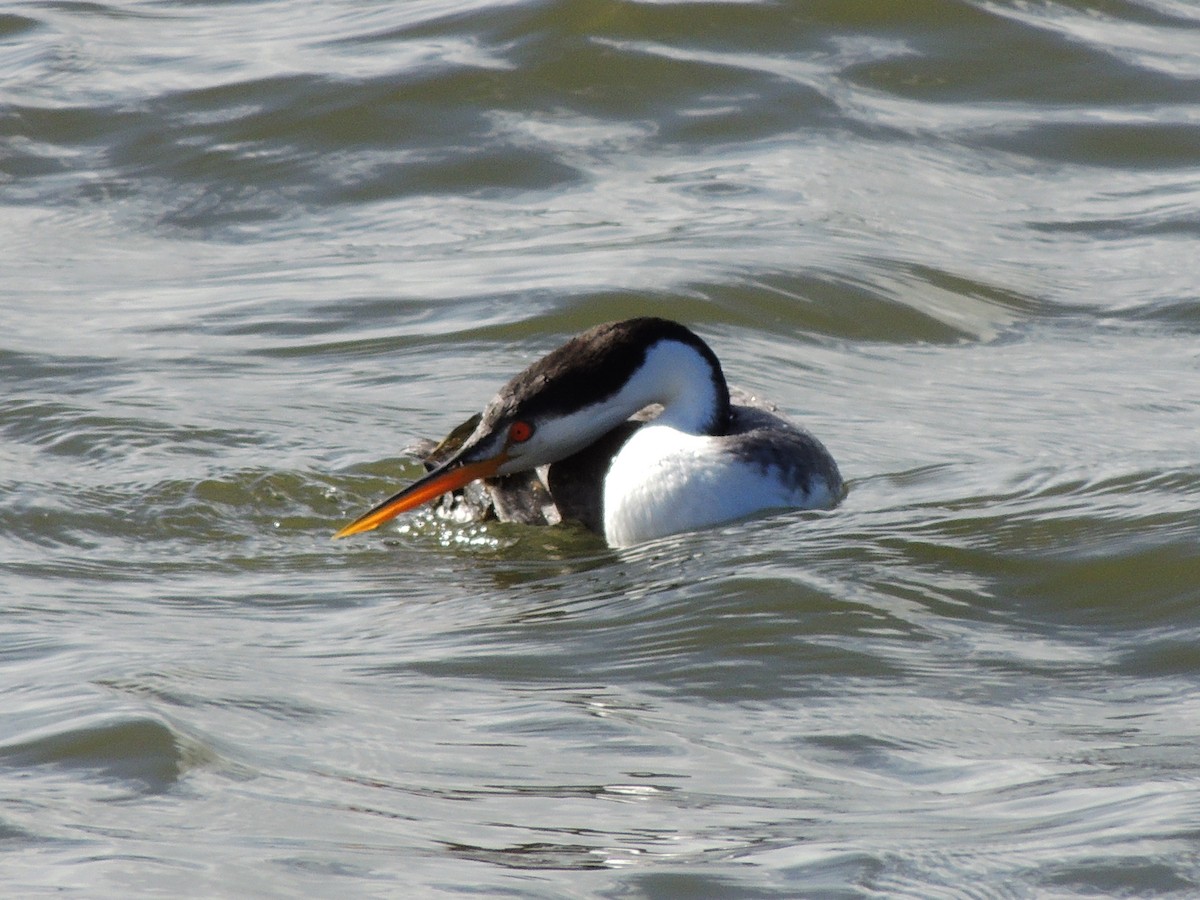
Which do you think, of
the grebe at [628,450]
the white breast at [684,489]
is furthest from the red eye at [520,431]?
the white breast at [684,489]

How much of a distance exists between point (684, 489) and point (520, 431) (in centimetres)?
57

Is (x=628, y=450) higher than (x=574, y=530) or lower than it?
higher

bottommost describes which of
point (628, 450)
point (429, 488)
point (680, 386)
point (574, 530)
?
point (574, 530)

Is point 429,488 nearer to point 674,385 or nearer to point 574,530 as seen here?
point 574,530

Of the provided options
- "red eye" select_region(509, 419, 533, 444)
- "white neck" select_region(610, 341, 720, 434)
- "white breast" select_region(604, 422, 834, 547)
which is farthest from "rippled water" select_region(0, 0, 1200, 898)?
"white neck" select_region(610, 341, 720, 434)

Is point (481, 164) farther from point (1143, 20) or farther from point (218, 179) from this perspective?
point (1143, 20)

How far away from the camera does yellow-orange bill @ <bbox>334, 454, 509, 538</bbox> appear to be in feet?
20.7

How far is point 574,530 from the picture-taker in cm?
648

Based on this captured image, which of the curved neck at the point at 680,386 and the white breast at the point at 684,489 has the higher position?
the curved neck at the point at 680,386

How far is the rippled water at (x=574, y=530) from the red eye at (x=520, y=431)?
378 millimetres

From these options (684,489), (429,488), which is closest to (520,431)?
(429,488)

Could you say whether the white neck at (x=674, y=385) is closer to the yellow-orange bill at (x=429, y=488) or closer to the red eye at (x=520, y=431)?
the red eye at (x=520, y=431)

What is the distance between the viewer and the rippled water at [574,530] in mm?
3912

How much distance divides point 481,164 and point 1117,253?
11.8 ft
